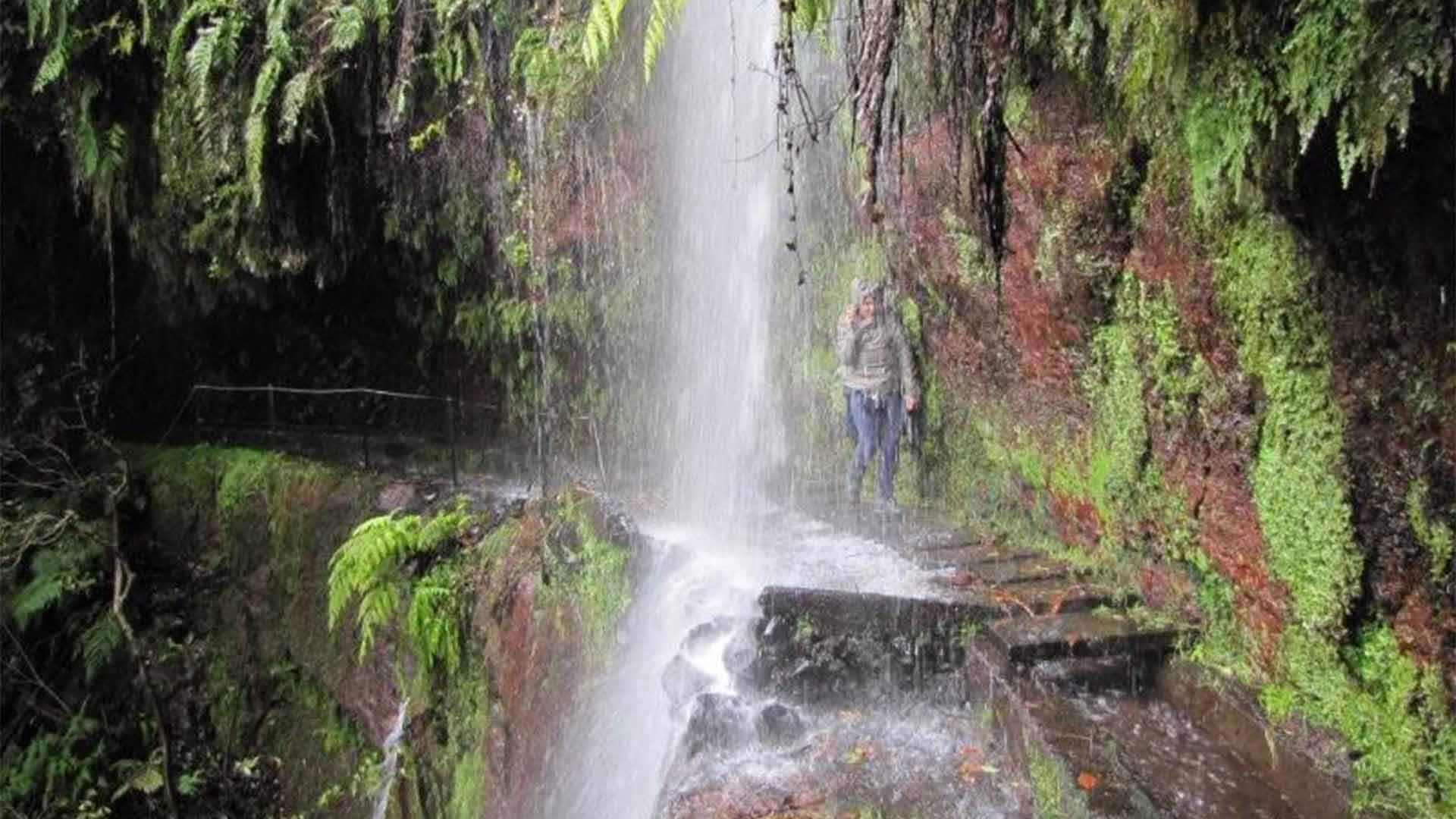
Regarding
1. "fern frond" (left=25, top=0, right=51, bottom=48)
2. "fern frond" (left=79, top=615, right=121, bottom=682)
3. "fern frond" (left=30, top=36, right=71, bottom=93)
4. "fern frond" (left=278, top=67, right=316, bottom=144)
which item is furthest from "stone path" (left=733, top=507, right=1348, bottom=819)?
"fern frond" (left=25, top=0, right=51, bottom=48)

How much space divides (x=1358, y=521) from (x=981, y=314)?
3.07 m

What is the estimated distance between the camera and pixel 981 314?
6527mm

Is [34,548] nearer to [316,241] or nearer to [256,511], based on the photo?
[256,511]

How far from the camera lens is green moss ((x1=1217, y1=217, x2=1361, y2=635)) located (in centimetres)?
378

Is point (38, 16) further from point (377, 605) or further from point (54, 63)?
point (377, 605)

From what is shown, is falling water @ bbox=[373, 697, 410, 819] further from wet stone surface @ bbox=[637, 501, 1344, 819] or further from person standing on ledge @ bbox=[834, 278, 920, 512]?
person standing on ledge @ bbox=[834, 278, 920, 512]

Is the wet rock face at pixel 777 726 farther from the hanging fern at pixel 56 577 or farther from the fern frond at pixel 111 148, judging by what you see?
the fern frond at pixel 111 148

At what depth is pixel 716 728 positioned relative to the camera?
503 centimetres

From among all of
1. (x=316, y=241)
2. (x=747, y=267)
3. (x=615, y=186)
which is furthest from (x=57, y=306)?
(x=747, y=267)

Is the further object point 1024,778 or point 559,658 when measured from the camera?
point 559,658

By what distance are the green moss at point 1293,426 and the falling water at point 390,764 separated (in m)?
6.20

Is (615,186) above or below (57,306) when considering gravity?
above

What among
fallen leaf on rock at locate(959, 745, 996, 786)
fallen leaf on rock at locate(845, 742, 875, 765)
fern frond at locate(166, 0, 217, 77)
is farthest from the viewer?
fern frond at locate(166, 0, 217, 77)

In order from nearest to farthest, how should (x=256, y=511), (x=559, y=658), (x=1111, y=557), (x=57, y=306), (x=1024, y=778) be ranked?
1. (x=1024, y=778)
2. (x=1111, y=557)
3. (x=559, y=658)
4. (x=256, y=511)
5. (x=57, y=306)
